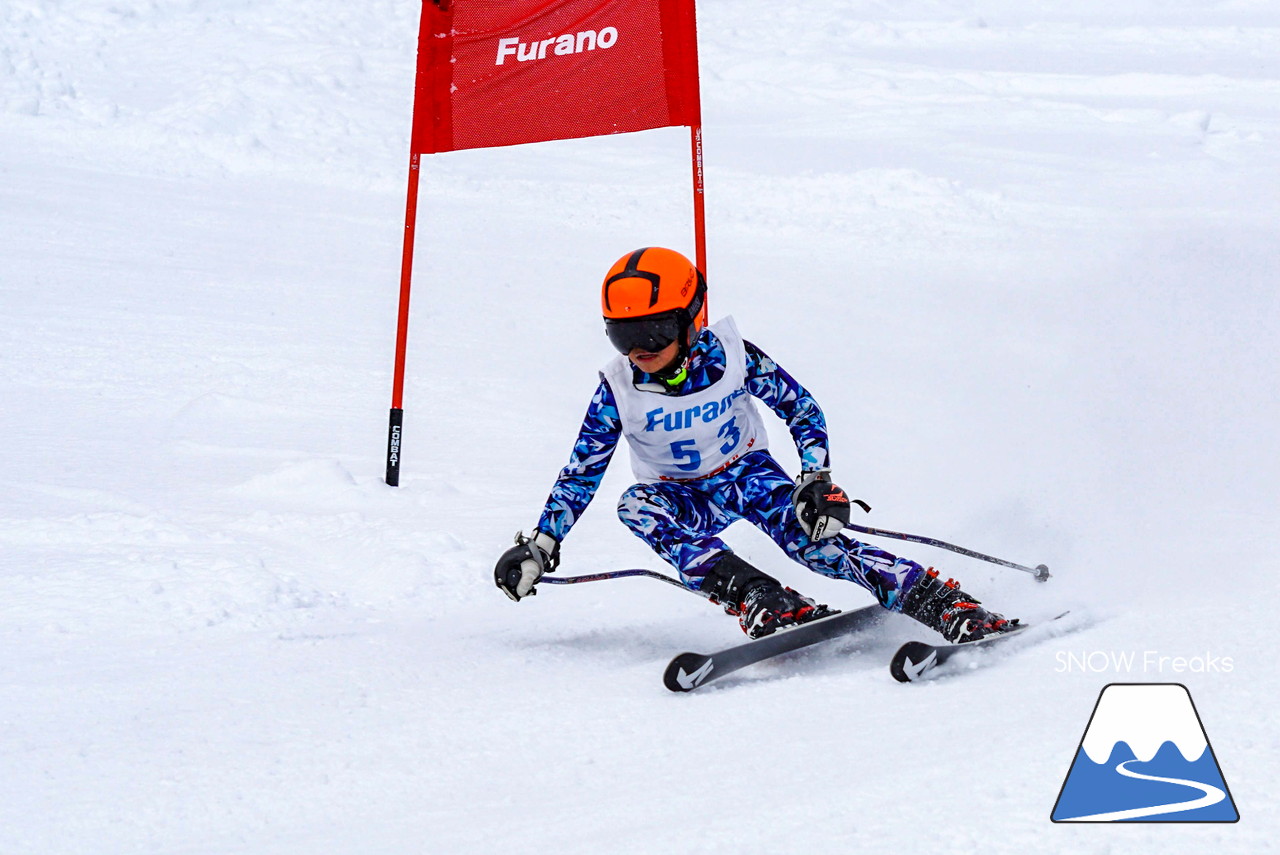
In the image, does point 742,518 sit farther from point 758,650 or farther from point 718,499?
point 758,650

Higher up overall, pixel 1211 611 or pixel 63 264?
pixel 63 264

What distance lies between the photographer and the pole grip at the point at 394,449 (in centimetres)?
595

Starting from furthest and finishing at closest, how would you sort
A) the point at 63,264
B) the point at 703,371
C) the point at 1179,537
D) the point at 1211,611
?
the point at 63,264 < the point at 1179,537 < the point at 703,371 < the point at 1211,611

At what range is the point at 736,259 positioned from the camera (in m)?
11.6

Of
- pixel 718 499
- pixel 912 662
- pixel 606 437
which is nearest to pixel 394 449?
pixel 606 437

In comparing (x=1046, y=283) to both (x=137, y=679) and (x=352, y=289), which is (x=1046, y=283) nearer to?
(x=352, y=289)

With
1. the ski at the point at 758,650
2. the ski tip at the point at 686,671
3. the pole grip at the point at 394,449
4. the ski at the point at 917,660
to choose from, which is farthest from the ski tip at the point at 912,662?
the pole grip at the point at 394,449

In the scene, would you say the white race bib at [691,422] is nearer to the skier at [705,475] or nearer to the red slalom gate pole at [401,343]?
the skier at [705,475]

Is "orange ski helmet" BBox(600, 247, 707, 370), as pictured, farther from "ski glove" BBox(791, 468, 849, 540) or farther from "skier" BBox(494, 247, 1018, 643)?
"ski glove" BBox(791, 468, 849, 540)


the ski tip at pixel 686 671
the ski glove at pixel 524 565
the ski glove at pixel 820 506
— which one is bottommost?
the ski tip at pixel 686 671

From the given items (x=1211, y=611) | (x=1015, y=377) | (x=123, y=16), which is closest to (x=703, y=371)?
(x=1211, y=611)

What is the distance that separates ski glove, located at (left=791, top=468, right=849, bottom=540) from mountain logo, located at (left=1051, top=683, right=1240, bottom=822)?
3.58ft

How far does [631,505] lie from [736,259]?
25.4 ft

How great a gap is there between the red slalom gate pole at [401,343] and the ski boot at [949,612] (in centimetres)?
299
